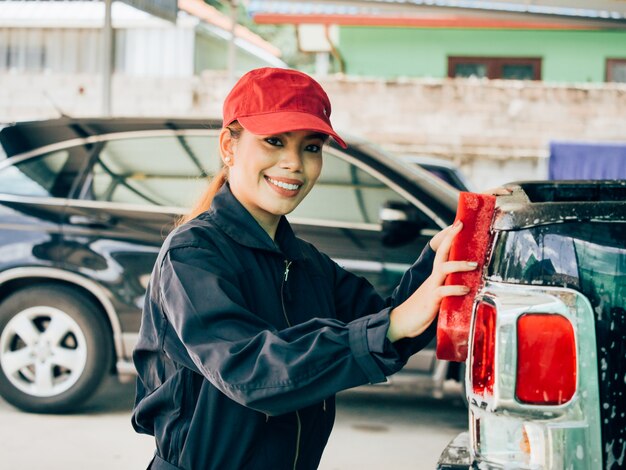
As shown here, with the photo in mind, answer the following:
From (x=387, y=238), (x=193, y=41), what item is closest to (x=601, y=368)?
(x=387, y=238)

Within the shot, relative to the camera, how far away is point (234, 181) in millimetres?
2385

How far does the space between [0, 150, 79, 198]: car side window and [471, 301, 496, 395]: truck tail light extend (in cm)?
415

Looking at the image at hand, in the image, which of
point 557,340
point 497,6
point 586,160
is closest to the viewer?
point 557,340

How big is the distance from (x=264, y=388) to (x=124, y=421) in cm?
399

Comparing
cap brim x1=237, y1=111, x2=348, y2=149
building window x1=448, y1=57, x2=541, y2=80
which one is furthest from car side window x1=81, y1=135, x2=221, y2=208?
building window x1=448, y1=57, x2=541, y2=80

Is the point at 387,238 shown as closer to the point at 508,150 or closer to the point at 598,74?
the point at 508,150

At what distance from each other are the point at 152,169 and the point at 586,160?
10352 mm

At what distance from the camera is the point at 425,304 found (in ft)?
6.63

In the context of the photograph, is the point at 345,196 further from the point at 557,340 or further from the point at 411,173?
the point at 557,340

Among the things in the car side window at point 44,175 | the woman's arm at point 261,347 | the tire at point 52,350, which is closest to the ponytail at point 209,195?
the woman's arm at point 261,347

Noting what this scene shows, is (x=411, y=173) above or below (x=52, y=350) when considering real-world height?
above

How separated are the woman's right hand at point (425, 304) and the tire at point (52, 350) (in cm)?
396

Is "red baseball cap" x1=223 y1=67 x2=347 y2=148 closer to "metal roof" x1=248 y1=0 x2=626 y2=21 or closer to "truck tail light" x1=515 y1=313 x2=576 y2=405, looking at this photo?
"truck tail light" x1=515 y1=313 x2=576 y2=405

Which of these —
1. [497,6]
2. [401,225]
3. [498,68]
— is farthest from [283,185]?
[498,68]
